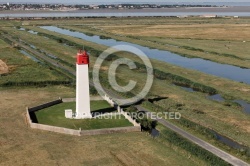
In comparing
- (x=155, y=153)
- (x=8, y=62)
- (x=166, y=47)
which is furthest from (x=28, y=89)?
(x=166, y=47)

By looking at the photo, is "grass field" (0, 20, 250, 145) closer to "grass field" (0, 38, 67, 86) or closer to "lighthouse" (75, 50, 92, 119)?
"grass field" (0, 38, 67, 86)

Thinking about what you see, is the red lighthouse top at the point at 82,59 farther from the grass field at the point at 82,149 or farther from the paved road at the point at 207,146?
the paved road at the point at 207,146

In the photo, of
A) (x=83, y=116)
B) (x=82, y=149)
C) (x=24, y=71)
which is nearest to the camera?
(x=82, y=149)

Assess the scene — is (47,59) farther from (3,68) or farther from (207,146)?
(207,146)

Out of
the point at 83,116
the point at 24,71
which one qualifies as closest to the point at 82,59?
the point at 83,116

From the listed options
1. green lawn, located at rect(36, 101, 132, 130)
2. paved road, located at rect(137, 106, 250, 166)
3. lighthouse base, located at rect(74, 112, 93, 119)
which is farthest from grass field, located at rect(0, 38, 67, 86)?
paved road, located at rect(137, 106, 250, 166)

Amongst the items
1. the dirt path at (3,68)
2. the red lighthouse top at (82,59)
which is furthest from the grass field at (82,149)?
the dirt path at (3,68)

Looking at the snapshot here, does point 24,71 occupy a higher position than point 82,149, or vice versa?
point 24,71
